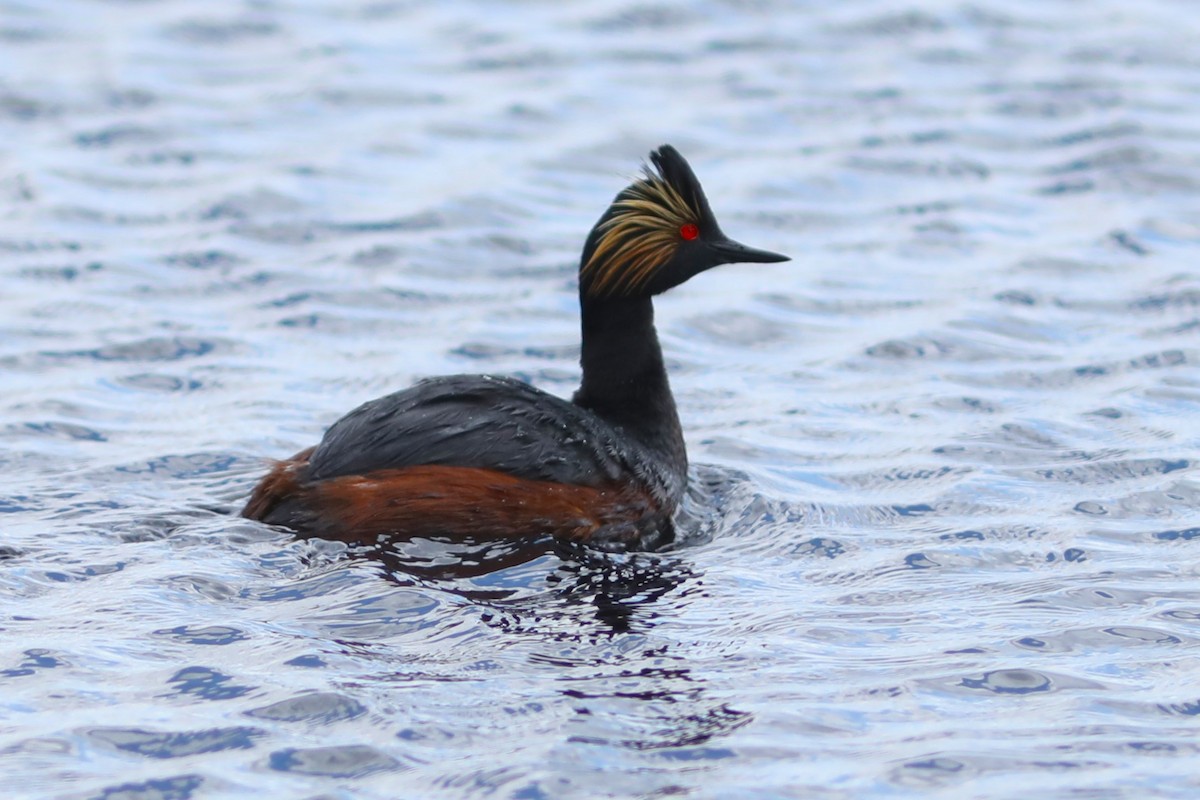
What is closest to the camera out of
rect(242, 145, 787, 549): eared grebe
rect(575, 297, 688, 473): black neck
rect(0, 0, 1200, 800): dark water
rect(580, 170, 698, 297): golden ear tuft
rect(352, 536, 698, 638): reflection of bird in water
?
rect(0, 0, 1200, 800): dark water

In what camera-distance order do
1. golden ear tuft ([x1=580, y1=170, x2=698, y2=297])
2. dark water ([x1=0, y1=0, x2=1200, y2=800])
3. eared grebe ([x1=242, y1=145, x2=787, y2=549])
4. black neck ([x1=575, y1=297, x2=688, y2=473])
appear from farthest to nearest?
black neck ([x1=575, y1=297, x2=688, y2=473]) < golden ear tuft ([x1=580, y1=170, x2=698, y2=297]) < eared grebe ([x1=242, y1=145, x2=787, y2=549]) < dark water ([x1=0, y1=0, x2=1200, y2=800])

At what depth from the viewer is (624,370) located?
8.96 m

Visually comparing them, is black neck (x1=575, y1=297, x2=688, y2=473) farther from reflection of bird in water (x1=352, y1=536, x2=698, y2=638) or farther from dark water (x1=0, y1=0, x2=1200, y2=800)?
reflection of bird in water (x1=352, y1=536, x2=698, y2=638)

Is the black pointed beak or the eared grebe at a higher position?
the black pointed beak

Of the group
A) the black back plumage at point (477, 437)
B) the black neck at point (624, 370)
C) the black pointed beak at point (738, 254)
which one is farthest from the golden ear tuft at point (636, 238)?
the black back plumage at point (477, 437)

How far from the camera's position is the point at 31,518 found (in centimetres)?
836

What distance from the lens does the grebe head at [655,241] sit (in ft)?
28.8

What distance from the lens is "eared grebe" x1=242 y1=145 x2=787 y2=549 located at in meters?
7.84

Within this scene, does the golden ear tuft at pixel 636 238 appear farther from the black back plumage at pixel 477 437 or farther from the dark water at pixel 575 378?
the dark water at pixel 575 378

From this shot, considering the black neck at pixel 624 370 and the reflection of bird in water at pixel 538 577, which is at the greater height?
the black neck at pixel 624 370

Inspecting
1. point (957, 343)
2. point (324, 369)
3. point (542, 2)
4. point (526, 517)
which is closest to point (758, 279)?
point (957, 343)

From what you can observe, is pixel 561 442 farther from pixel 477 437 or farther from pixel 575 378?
pixel 575 378

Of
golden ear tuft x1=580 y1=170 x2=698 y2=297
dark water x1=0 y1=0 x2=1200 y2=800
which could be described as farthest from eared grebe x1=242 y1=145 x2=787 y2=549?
dark water x1=0 y1=0 x2=1200 y2=800

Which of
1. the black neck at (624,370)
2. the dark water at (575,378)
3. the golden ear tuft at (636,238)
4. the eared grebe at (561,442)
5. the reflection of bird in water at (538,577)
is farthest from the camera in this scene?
the black neck at (624,370)
